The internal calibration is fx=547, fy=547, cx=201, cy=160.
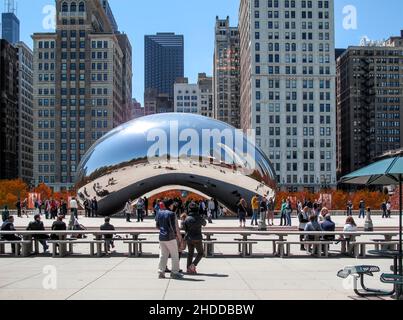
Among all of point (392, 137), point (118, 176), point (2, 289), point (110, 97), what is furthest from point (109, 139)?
point (392, 137)

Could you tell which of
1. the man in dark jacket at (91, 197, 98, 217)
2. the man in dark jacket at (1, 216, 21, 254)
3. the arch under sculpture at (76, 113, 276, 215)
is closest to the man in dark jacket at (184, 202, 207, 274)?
the man in dark jacket at (1, 216, 21, 254)

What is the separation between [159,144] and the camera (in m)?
32.6

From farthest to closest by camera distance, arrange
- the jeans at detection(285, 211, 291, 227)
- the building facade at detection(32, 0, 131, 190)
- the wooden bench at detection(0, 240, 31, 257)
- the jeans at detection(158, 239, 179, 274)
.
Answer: the building facade at detection(32, 0, 131, 190) → the jeans at detection(285, 211, 291, 227) → the wooden bench at detection(0, 240, 31, 257) → the jeans at detection(158, 239, 179, 274)

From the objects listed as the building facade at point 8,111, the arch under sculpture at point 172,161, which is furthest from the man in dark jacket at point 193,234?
the building facade at point 8,111

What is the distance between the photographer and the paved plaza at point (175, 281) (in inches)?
332

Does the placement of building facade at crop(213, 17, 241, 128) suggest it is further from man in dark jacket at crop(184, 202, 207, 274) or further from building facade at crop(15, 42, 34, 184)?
man in dark jacket at crop(184, 202, 207, 274)

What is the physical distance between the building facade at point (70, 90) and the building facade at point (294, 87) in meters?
35.5

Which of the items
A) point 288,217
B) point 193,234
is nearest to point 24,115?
point 288,217

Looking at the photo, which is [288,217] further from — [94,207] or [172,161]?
[94,207]

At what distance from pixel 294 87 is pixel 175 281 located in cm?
10365

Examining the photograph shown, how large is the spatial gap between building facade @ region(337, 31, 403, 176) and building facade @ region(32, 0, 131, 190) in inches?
2328

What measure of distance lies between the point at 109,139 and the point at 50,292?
85.0 feet

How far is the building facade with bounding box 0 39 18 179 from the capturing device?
130 m

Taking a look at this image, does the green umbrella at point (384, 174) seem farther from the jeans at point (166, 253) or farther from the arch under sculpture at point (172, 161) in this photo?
the arch under sculpture at point (172, 161)
